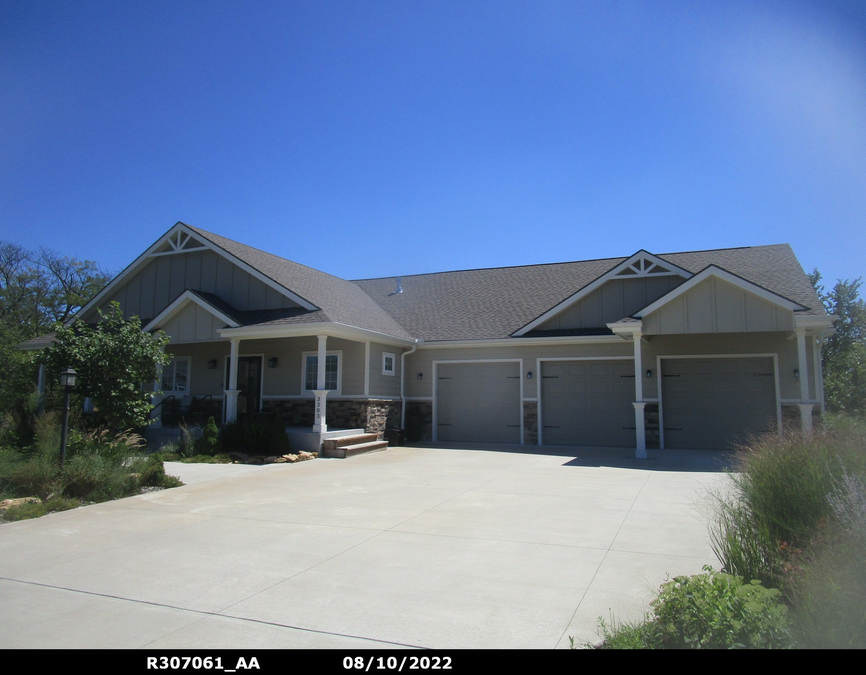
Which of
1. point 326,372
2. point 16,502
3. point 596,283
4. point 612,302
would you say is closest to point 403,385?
point 326,372

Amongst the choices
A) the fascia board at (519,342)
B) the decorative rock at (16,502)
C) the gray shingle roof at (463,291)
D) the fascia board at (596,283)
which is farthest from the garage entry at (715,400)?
Answer: the decorative rock at (16,502)

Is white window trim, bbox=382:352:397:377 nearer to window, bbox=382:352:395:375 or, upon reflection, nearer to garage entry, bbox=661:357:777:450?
window, bbox=382:352:395:375

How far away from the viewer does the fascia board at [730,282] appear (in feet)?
40.1

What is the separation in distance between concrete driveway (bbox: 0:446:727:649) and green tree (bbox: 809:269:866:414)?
64.6ft

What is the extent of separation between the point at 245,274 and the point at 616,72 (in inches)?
451

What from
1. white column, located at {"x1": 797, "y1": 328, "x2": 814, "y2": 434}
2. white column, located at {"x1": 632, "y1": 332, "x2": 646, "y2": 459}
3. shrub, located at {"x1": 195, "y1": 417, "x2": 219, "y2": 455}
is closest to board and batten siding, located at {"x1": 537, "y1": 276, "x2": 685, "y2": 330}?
white column, located at {"x1": 632, "y1": 332, "x2": 646, "y2": 459}

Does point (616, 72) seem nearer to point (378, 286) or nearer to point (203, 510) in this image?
point (203, 510)

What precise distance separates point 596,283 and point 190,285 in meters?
12.3

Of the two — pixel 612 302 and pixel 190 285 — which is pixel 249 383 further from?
pixel 612 302

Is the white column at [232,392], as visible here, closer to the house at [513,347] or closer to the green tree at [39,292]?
the house at [513,347]

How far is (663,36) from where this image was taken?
857 cm

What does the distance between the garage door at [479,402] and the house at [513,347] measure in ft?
0.14

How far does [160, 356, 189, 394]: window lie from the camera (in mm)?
18406

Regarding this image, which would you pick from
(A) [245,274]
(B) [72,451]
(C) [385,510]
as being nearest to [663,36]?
(C) [385,510]
